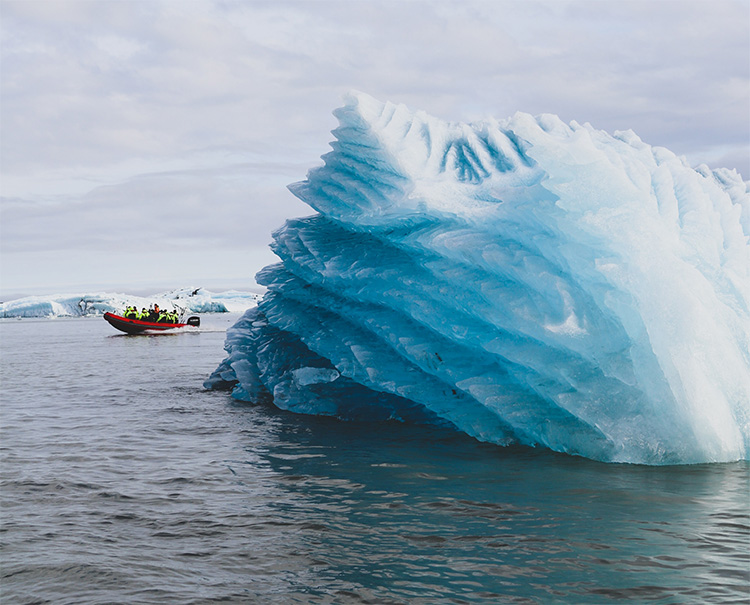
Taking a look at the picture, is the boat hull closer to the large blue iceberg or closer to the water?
the water

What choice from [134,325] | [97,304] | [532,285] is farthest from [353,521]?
[97,304]

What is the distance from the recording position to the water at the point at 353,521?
482 centimetres

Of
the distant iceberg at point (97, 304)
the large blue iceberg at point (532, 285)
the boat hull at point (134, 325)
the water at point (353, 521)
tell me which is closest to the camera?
the water at point (353, 521)

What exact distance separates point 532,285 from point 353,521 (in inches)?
137

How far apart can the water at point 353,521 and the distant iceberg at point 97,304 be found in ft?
247

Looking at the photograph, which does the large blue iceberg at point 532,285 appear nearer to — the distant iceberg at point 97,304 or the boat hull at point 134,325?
the boat hull at point 134,325

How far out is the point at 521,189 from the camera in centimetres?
851

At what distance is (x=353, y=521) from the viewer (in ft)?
20.0

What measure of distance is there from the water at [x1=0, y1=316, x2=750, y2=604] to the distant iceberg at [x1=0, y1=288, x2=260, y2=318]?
75380mm

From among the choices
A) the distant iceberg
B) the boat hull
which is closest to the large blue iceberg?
the boat hull

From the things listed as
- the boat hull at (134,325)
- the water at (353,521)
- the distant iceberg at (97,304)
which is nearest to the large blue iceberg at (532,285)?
the water at (353,521)

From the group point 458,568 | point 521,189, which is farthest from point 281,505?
point 521,189

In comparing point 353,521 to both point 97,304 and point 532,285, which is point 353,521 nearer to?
point 532,285

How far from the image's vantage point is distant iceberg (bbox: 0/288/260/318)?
8806 cm
